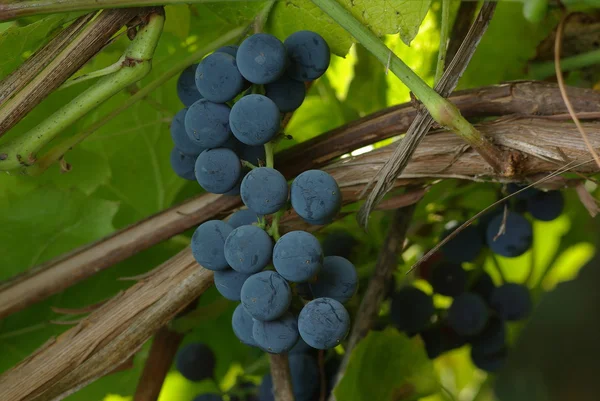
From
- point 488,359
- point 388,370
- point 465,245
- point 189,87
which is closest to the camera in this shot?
point 189,87

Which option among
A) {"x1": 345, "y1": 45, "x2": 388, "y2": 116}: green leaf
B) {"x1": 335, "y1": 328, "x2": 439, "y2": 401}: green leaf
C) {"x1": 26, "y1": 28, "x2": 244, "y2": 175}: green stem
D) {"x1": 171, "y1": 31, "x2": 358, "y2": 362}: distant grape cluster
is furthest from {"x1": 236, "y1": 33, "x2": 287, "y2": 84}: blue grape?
{"x1": 345, "y1": 45, "x2": 388, "y2": 116}: green leaf

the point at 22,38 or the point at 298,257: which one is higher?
the point at 22,38

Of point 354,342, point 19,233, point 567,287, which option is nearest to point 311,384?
point 354,342

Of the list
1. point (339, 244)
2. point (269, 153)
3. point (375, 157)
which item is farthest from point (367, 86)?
point (269, 153)

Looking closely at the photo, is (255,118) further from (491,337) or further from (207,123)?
(491,337)

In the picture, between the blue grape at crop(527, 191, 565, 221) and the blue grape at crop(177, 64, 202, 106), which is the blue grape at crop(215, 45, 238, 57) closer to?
the blue grape at crop(177, 64, 202, 106)
